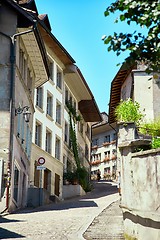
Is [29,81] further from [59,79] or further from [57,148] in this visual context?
[59,79]

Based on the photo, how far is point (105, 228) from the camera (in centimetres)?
1332

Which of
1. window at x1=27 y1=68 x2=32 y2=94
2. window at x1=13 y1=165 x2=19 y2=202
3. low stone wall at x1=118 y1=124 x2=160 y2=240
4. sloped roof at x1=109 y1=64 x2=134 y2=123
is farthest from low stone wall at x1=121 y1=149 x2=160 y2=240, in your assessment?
sloped roof at x1=109 y1=64 x2=134 y2=123

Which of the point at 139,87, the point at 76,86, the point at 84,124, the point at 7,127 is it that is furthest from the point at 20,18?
the point at 84,124

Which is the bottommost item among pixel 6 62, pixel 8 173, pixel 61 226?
pixel 61 226

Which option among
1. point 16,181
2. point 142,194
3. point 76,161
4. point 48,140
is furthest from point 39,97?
point 142,194

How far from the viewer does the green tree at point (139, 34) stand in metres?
5.36

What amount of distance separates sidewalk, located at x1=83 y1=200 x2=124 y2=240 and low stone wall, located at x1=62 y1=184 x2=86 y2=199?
723 inches

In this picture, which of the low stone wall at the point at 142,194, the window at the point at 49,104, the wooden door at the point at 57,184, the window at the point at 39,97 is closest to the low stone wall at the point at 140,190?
the low stone wall at the point at 142,194

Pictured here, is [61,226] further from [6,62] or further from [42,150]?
[42,150]

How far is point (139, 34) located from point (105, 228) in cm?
863

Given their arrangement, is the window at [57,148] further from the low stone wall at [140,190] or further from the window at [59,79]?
the low stone wall at [140,190]

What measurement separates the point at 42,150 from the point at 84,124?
17.8 metres

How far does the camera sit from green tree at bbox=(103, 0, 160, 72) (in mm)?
5359

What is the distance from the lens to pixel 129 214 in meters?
11.0
